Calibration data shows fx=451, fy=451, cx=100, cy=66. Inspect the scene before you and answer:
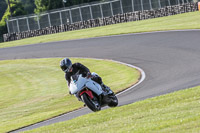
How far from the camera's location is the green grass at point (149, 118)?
773 cm

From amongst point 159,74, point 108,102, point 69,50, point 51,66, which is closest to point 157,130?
point 108,102

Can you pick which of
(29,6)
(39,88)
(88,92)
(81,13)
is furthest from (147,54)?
(29,6)

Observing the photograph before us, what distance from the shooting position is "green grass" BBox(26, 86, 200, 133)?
773cm

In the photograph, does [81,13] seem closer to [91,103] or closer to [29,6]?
[91,103]

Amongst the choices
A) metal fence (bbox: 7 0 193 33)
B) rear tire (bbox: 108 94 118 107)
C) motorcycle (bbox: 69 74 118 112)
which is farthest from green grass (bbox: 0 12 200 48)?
motorcycle (bbox: 69 74 118 112)

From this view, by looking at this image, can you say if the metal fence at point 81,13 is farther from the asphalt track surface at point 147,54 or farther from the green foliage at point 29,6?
the green foliage at point 29,6

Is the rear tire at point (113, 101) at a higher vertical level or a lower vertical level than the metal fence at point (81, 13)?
lower

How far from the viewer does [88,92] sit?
443 inches

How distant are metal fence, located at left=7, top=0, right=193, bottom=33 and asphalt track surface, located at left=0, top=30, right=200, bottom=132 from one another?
1389cm

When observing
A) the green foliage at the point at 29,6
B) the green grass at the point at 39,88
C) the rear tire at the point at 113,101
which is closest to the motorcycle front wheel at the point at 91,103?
the rear tire at the point at 113,101

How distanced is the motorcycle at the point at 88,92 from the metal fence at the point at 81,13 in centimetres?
3528

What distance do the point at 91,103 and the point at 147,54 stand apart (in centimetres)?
1277

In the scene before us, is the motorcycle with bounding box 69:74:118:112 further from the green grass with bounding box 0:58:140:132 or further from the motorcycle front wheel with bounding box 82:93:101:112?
the green grass with bounding box 0:58:140:132

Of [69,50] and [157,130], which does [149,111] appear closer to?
[157,130]
